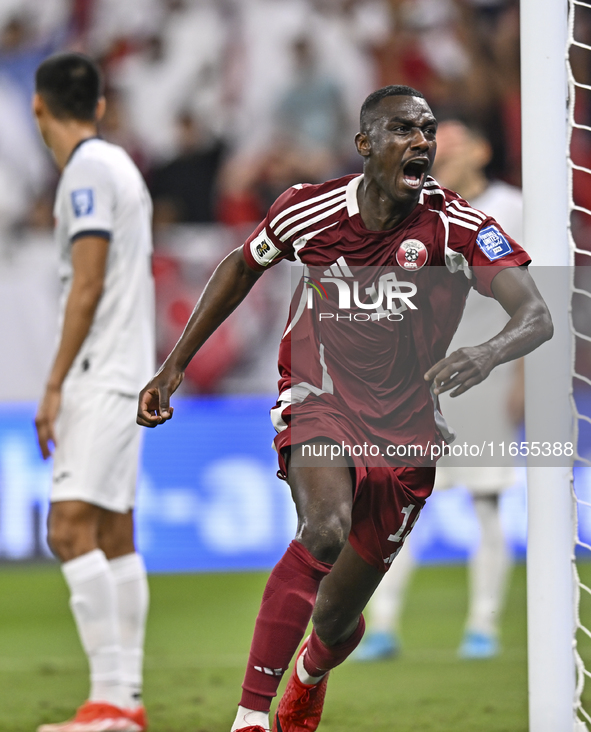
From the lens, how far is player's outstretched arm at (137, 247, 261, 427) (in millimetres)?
3012

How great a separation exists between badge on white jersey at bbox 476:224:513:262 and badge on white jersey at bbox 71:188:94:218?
1.50 meters

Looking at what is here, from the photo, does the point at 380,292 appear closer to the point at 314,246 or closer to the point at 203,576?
the point at 314,246

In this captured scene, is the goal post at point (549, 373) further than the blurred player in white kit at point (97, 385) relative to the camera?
No

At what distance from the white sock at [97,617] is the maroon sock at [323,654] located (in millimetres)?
770

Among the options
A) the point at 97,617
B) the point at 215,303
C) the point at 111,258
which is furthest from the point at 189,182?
the point at 215,303

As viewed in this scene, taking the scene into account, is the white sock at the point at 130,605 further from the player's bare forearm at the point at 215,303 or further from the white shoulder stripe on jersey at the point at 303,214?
the white shoulder stripe on jersey at the point at 303,214

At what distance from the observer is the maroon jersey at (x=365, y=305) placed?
3.02 metres

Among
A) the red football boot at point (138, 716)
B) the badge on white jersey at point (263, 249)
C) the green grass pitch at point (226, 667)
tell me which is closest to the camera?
the badge on white jersey at point (263, 249)

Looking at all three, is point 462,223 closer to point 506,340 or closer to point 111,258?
point 506,340

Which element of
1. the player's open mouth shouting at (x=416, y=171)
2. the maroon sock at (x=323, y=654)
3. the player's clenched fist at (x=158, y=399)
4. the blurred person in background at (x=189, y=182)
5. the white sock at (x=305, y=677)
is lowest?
the white sock at (x=305, y=677)

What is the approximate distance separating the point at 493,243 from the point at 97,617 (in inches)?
70.7

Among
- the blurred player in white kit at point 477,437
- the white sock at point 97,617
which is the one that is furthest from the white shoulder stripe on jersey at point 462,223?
the blurred player in white kit at point 477,437

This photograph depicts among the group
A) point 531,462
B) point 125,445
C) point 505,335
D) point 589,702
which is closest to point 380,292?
point 505,335

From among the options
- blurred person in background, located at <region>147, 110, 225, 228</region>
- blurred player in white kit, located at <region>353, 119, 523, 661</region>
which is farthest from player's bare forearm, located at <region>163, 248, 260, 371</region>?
blurred person in background, located at <region>147, 110, 225, 228</region>
